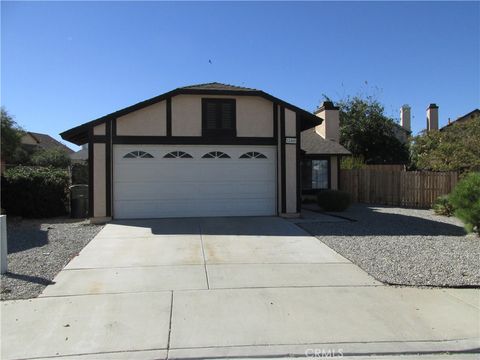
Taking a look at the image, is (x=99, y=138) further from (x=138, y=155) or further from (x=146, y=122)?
(x=146, y=122)

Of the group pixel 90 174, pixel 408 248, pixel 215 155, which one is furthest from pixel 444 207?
pixel 90 174

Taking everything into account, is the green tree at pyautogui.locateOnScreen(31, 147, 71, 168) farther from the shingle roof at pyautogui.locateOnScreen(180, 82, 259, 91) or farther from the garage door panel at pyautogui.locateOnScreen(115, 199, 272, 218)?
the garage door panel at pyautogui.locateOnScreen(115, 199, 272, 218)

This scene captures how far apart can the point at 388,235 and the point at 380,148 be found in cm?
→ 2250

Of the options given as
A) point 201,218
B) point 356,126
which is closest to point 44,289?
point 201,218

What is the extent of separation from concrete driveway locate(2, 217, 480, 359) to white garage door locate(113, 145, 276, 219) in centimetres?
514

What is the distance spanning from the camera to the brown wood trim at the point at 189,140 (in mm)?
13953

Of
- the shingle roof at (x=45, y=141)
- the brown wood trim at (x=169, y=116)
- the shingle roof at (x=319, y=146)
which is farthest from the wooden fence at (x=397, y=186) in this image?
the shingle roof at (x=45, y=141)

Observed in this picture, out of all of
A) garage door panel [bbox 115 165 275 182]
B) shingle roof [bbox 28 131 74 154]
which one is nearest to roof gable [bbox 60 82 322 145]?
garage door panel [bbox 115 165 275 182]

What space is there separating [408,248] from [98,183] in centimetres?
891

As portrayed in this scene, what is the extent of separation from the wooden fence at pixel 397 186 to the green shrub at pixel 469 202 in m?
8.68

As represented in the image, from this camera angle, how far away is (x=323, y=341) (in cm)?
488

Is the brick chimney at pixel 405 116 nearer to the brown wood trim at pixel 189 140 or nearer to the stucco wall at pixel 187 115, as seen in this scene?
the brown wood trim at pixel 189 140

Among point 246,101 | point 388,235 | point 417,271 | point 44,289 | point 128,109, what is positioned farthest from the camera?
point 246,101

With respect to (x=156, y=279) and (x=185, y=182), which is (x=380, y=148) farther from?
(x=156, y=279)
